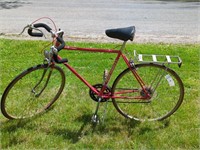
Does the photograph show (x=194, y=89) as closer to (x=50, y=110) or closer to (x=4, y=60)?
(x=50, y=110)

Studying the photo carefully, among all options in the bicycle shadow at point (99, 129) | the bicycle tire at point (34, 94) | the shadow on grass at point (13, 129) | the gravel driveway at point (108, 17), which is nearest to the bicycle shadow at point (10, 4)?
the gravel driveway at point (108, 17)

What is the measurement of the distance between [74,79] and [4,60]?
1.55m

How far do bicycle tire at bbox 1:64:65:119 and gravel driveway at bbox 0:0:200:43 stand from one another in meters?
2.84

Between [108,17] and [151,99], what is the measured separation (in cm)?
577

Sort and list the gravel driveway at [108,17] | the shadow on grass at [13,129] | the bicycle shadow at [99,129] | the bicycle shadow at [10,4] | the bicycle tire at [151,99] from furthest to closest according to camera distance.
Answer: the bicycle shadow at [10,4], the gravel driveway at [108,17], the bicycle tire at [151,99], the bicycle shadow at [99,129], the shadow on grass at [13,129]

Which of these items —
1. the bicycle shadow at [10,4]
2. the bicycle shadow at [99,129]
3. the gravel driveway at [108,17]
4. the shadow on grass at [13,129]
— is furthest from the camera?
the bicycle shadow at [10,4]

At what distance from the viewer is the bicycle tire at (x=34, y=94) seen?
145 inches

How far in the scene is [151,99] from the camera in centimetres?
372

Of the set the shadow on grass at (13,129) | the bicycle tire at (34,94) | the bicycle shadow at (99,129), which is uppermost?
the bicycle tire at (34,94)

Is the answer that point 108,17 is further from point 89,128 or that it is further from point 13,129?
point 13,129

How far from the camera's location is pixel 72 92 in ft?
14.3

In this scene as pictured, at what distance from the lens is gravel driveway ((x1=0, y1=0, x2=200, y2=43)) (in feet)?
24.1

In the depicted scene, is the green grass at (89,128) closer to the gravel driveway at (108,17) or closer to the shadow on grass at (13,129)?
the shadow on grass at (13,129)

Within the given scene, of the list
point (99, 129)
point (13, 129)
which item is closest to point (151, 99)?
point (99, 129)
